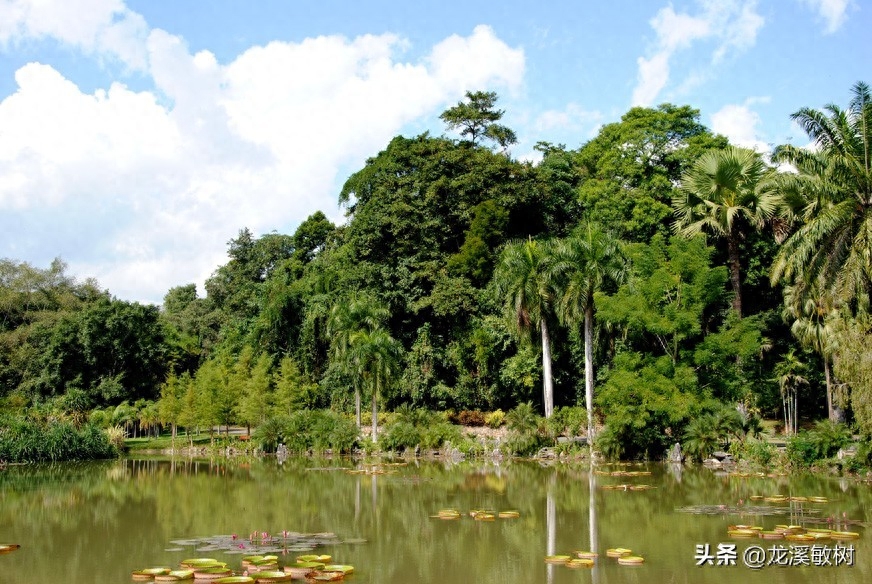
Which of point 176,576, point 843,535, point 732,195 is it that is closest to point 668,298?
point 732,195

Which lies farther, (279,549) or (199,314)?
(199,314)

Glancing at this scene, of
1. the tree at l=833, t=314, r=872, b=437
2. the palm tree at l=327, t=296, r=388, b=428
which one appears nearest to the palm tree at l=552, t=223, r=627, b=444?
the palm tree at l=327, t=296, r=388, b=428

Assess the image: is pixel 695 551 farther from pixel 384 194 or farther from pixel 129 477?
pixel 384 194

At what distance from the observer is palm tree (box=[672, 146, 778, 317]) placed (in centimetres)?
3186

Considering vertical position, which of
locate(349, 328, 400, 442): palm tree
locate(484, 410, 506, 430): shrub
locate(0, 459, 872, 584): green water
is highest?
locate(349, 328, 400, 442): palm tree

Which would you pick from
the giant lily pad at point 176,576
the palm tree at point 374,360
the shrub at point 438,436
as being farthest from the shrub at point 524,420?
the giant lily pad at point 176,576

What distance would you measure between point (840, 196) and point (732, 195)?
34.7ft

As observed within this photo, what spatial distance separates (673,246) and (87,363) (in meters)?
35.5

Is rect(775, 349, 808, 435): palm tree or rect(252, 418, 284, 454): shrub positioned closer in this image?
rect(775, 349, 808, 435): palm tree

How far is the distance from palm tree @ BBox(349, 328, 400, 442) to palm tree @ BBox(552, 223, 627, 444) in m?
8.93

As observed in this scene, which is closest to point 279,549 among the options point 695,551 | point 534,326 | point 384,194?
point 695,551

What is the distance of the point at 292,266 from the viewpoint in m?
58.2

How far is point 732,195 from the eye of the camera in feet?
106

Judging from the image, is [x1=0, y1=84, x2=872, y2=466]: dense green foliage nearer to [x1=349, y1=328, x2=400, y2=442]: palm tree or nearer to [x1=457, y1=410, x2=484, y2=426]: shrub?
[x1=349, y1=328, x2=400, y2=442]: palm tree
